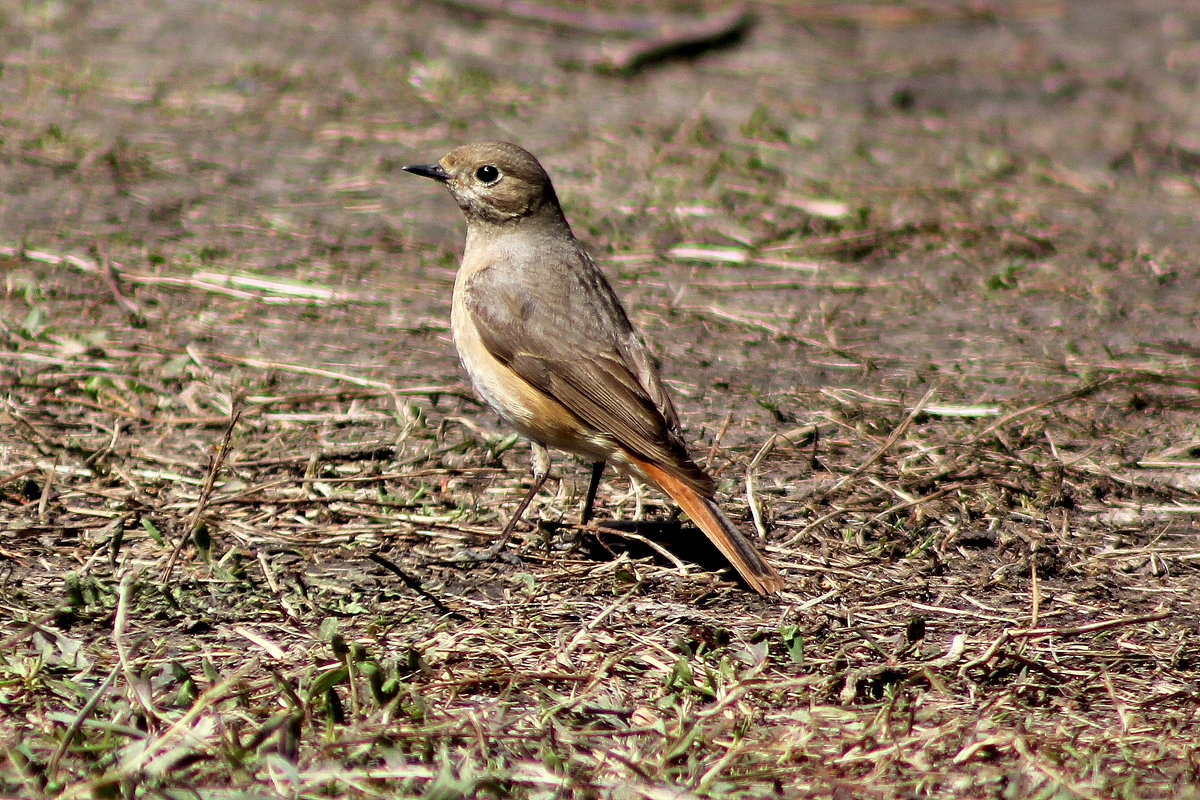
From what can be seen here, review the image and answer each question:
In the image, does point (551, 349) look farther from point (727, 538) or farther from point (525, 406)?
point (727, 538)

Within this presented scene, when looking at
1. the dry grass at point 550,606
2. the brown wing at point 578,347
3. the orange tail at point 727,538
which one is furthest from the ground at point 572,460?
the brown wing at point 578,347

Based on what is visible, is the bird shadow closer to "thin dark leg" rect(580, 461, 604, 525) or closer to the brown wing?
"thin dark leg" rect(580, 461, 604, 525)

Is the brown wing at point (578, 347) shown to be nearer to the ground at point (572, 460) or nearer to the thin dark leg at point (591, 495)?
the thin dark leg at point (591, 495)

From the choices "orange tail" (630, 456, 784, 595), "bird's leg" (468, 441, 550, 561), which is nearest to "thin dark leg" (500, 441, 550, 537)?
"bird's leg" (468, 441, 550, 561)

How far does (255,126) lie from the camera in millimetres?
10078

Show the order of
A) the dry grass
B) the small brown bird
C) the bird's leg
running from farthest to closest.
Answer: the bird's leg, the small brown bird, the dry grass

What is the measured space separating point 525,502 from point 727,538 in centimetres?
Result: 88

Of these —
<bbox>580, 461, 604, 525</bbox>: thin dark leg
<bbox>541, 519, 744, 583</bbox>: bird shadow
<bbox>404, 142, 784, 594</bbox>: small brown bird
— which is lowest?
<bbox>541, 519, 744, 583</bbox>: bird shadow

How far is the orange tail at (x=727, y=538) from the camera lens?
4.71 metres

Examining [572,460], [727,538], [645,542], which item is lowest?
[572,460]

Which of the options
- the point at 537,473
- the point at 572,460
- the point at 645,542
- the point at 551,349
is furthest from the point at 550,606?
the point at 572,460

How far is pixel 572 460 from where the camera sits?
6.17m

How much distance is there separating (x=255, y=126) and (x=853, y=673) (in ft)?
23.8

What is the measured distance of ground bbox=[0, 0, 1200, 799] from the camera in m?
3.82
